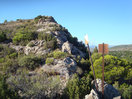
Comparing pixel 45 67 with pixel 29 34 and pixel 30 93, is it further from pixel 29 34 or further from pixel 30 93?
pixel 29 34

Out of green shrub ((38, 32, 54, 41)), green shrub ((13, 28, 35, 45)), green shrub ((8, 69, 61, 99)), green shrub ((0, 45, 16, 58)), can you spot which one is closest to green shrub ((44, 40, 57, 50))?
green shrub ((38, 32, 54, 41))

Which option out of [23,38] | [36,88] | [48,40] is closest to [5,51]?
[23,38]

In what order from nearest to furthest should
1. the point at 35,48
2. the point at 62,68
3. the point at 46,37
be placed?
the point at 62,68 < the point at 35,48 < the point at 46,37

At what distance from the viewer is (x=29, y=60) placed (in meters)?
12.9

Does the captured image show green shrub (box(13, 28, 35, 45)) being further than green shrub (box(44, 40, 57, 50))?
Yes

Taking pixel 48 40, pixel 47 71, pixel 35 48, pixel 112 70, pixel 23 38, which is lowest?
pixel 112 70

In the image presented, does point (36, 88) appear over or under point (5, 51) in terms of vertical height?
under

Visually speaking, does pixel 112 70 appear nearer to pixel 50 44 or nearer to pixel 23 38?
pixel 50 44

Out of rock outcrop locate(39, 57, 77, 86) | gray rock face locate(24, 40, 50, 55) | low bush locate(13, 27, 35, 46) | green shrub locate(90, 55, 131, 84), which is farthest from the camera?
low bush locate(13, 27, 35, 46)

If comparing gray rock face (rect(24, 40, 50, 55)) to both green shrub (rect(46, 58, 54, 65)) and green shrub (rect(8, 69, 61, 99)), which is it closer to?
green shrub (rect(46, 58, 54, 65))

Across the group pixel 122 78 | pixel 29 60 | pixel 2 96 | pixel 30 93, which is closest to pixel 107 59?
pixel 122 78

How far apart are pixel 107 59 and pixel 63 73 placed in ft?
22.9

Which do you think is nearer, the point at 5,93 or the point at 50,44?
the point at 5,93

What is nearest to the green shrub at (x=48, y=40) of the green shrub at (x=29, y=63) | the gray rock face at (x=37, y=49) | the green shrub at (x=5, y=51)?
the gray rock face at (x=37, y=49)
